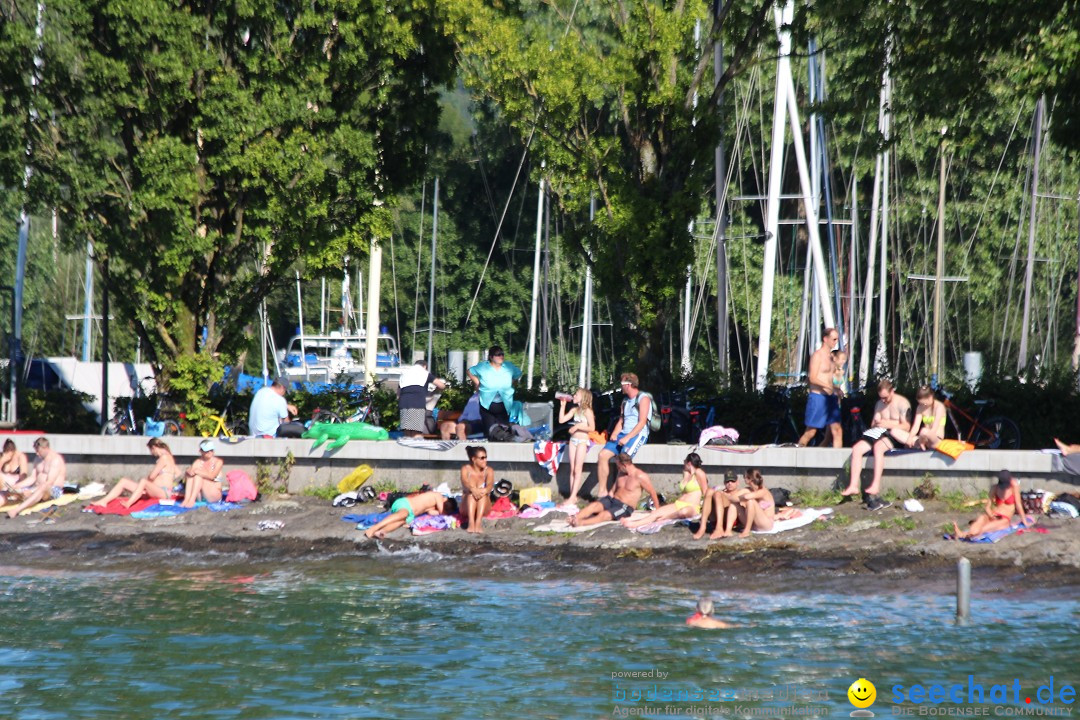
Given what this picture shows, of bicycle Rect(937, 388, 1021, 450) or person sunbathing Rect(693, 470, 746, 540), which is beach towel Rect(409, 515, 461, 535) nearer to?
person sunbathing Rect(693, 470, 746, 540)

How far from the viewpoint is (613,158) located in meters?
20.5

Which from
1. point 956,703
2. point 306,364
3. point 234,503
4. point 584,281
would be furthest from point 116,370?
point 956,703

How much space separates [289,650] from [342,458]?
6.98m

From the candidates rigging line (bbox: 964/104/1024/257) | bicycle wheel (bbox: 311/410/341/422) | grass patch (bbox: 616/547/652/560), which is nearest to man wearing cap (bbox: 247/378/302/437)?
bicycle wheel (bbox: 311/410/341/422)

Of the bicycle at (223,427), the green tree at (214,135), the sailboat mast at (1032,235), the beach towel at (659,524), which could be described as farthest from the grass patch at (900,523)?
the sailboat mast at (1032,235)

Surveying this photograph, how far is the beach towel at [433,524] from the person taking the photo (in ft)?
60.8

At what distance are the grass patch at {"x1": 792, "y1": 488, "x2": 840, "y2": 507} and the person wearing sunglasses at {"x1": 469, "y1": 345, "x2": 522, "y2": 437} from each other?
4.43 metres

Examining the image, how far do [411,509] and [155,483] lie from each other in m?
4.45

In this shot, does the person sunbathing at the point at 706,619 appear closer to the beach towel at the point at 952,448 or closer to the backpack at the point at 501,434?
the beach towel at the point at 952,448

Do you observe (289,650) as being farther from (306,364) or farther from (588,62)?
(306,364)

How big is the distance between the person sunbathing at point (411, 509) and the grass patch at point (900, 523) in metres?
5.85

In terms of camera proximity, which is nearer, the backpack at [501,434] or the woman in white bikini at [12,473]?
the backpack at [501,434]

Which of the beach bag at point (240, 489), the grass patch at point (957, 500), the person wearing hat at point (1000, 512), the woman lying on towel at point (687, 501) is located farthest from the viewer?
the beach bag at point (240, 489)

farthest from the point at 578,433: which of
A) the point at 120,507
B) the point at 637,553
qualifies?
the point at 120,507
